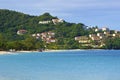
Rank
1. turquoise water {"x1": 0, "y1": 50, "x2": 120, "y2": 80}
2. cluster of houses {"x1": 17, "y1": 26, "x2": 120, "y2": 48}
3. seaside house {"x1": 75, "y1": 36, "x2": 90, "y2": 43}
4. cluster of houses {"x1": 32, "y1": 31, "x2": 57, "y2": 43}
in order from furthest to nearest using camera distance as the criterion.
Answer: cluster of houses {"x1": 32, "y1": 31, "x2": 57, "y2": 43} → cluster of houses {"x1": 17, "y1": 26, "x2": 120, "y2": 48} → seaside house {"x1": 75, "y1": 36, "x2": 90, "y2": 43} → turquoise water {"x1": 0, "y1": 50, "x2": 120, "y2": 80}

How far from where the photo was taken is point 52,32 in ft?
528

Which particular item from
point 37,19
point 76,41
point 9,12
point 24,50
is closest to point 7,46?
point 24,50

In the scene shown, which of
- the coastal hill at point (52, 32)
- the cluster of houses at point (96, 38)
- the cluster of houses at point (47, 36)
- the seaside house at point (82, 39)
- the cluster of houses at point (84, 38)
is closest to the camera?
the coastal hill at point (52, 32)

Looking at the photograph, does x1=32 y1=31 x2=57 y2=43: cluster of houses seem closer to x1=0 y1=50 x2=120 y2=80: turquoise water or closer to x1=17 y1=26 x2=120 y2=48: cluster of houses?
x1=17 y1=26 x2=120 y2=48: cluster of houses

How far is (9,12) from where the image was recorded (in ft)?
518

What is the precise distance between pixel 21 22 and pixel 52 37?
44.9 feet

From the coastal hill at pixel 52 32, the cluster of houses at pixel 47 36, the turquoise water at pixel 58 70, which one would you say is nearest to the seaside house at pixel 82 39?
the coastal hill at pixel 52 32

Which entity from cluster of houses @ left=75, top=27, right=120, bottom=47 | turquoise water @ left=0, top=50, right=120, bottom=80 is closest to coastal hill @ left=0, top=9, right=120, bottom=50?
cluster of houses @ left=75, top=27, right=120, bottom=47

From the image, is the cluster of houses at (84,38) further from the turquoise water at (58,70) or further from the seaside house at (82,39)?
the turquoise water at (58,70)

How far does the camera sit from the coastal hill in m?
144

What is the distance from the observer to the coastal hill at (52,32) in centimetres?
14400

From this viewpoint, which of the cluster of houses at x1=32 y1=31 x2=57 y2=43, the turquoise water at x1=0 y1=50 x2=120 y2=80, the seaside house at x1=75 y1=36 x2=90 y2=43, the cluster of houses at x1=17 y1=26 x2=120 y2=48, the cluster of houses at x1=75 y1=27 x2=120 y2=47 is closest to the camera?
the turquoise water at x1=0 y1=50 x2=120 y2=80

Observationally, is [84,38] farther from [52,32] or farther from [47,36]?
[47,36]

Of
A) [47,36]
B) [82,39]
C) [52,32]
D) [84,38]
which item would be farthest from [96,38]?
[47,36]
